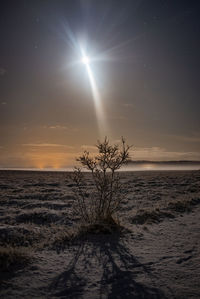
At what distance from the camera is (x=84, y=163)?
7273 millimetres

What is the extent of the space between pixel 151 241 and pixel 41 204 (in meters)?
8.09

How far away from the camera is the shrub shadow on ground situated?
11.6 ft

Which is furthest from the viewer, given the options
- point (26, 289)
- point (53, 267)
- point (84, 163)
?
point (84, 163)

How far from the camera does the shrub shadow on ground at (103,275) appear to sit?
3531 millimetres

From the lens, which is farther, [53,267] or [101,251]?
[101,251]

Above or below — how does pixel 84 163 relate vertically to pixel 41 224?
above

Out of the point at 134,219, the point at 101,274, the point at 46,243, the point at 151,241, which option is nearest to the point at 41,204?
the point at 134,219

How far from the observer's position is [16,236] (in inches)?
269

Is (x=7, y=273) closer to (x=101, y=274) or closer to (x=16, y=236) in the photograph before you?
(x=101, y=274)

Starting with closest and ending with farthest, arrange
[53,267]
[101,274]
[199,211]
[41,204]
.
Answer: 1. [101,274]
2. [53,267]
3. [199,211]
4. [41,204]

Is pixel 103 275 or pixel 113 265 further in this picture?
pixel 113 265

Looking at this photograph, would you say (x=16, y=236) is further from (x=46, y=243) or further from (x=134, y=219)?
(x=134, y=219)

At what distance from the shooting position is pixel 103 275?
4.14 m

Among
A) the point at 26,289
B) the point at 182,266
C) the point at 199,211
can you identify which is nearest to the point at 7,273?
the point at 26,289
